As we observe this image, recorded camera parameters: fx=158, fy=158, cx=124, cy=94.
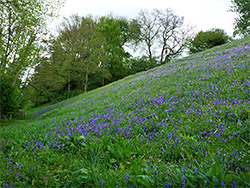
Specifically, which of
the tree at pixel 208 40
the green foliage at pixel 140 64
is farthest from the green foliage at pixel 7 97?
the tree at pixel 208 40

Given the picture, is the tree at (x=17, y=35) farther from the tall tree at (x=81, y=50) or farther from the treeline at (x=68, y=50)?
the tall tree at (x=81, y=50)

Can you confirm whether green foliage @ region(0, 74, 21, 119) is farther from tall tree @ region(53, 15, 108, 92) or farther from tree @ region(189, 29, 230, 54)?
tree @ region(189, 29, 230, 54)

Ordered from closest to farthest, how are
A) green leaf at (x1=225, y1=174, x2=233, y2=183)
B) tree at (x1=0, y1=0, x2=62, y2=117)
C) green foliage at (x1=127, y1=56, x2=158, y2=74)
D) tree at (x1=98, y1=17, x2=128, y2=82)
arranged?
green leaf at (x1=225, y1=174, x2=233, y2=183), tree at (x1=0, y1=0, x2=62, y2=117), tree at (x1=98, y1=17, x2=128, y2=82), green foliage at (x1=127, y1=56, x2=158, y2=74)

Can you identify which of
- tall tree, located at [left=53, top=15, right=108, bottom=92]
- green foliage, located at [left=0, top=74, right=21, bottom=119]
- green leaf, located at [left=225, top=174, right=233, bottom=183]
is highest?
tall tree, located at [left=53, top=15, right=108, bottom=92]

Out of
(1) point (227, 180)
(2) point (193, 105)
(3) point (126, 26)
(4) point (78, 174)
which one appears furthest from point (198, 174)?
(3) point (126, 26)

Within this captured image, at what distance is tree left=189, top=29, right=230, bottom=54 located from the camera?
138 ft

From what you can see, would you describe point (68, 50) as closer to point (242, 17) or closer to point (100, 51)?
point (100, 51)

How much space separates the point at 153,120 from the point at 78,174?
261cm

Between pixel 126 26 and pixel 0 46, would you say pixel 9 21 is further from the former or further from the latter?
pixel 126 26

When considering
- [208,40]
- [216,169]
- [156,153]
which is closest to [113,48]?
[208,40]

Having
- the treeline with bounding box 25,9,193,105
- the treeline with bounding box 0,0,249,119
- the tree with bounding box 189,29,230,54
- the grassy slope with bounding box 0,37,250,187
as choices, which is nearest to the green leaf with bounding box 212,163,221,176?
the grassy slope with bounding box 0,37,250,187

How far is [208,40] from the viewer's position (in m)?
42.8

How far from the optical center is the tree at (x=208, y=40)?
138 ft

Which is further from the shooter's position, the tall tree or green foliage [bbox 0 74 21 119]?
the tall tree
